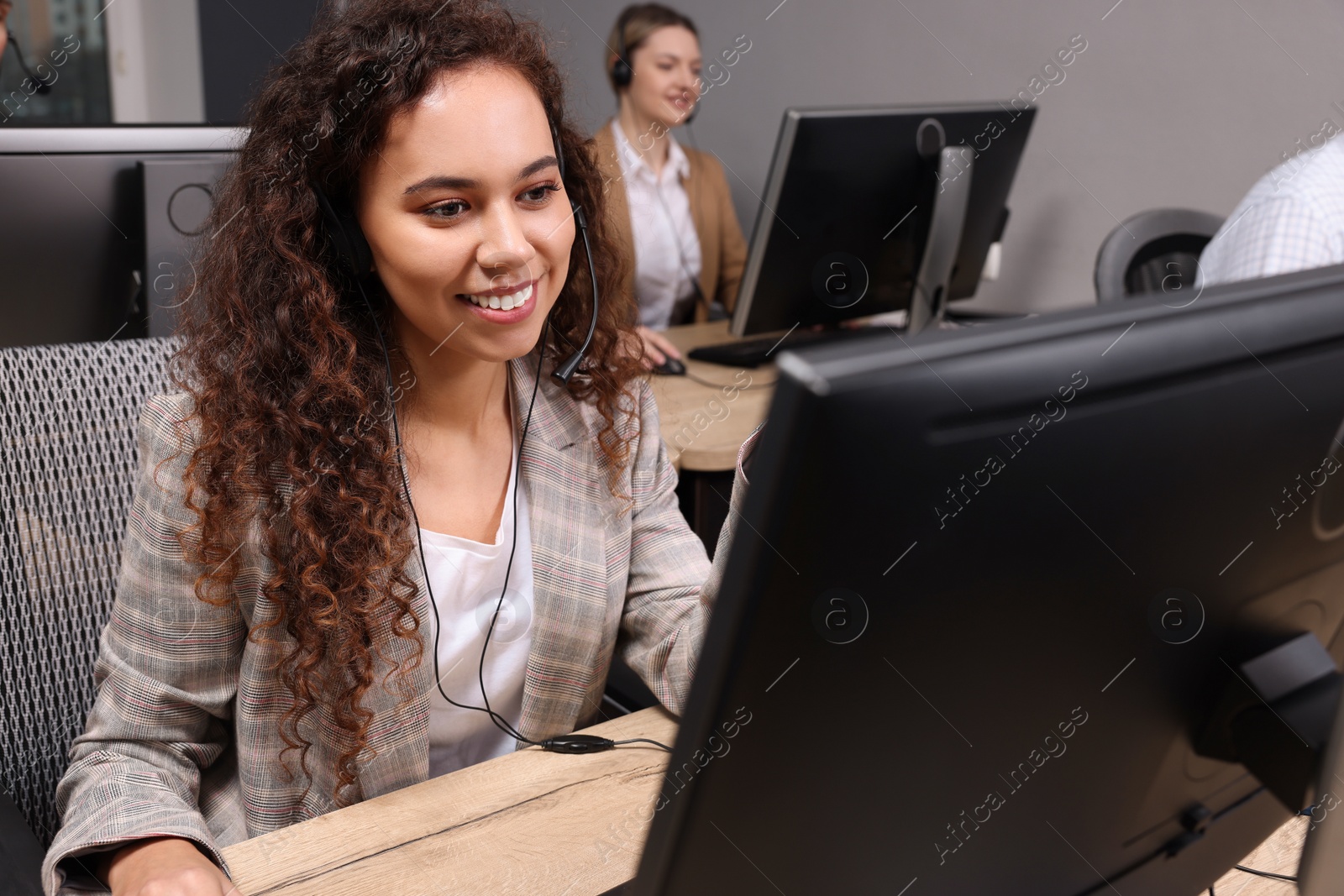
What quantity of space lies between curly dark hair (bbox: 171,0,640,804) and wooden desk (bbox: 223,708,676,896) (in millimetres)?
114

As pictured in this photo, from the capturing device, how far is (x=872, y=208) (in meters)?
2.00

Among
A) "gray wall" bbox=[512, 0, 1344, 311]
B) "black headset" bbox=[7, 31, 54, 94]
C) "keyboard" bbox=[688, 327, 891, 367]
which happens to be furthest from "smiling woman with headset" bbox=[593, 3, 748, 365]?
"black headset" bbox=[7, 31, 54, 94]

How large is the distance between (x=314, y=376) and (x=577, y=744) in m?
0.40

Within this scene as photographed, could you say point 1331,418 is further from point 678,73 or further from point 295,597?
point 678,73

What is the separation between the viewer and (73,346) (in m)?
1.10

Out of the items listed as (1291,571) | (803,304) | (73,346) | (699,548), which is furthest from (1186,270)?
(73,346)

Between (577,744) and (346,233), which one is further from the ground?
(346,233)

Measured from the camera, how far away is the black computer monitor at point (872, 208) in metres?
1.87

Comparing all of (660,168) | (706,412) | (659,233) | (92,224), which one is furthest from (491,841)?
(660,168)

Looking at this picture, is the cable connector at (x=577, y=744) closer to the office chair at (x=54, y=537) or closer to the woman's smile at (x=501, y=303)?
the woman's smile at (x=501, y=303)

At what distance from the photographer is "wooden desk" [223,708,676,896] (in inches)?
30.9

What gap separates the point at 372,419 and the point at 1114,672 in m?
0.71

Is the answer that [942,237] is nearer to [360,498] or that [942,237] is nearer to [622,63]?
[622,63]

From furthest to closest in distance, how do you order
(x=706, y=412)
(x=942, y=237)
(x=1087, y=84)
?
1. (x=1087, y=84)
2. (x=942, y=237)
3. (x=706, y=412)
